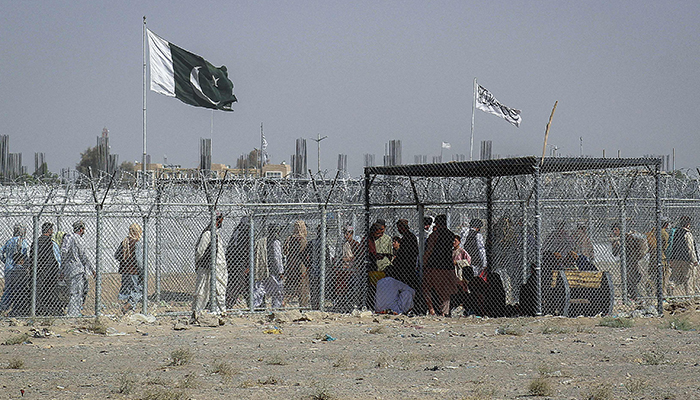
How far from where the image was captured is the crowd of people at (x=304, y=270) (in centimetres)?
1257

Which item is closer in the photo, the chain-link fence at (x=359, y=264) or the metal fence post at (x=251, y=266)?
the chain-link fence at (x=359, y=264)

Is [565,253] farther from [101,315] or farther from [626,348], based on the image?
Result: [101,315]

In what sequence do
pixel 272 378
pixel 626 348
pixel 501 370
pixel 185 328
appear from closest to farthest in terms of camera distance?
pixel 272 378 < pixel 501 370 < pixel 626 348 < pixel 185 328

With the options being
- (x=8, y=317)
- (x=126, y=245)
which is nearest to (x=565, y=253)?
(x=126, y=245)

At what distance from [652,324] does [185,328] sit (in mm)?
6816

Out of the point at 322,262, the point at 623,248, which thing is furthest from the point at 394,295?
the point at 623,248

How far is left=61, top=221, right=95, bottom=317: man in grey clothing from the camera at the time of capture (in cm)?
1273

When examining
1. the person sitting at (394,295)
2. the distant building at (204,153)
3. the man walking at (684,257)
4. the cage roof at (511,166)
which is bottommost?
the person sitting at (394,295)

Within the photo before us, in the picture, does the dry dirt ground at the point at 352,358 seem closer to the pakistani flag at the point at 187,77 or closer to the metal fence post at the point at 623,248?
the metal fence post at the point at 623,248

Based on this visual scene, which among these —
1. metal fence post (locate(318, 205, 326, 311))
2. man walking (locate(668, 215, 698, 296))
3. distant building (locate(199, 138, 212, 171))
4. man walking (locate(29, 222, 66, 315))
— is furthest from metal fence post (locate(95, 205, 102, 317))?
distant building (locate(199, 138, 212, 171))

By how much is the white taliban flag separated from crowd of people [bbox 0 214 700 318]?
9.50 meters

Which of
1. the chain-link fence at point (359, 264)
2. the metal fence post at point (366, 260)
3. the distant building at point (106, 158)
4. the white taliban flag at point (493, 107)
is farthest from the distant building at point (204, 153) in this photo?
the metal fence post at point (366, 260)

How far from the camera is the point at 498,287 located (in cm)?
1267

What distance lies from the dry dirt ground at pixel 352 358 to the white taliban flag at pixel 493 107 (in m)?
11.2
